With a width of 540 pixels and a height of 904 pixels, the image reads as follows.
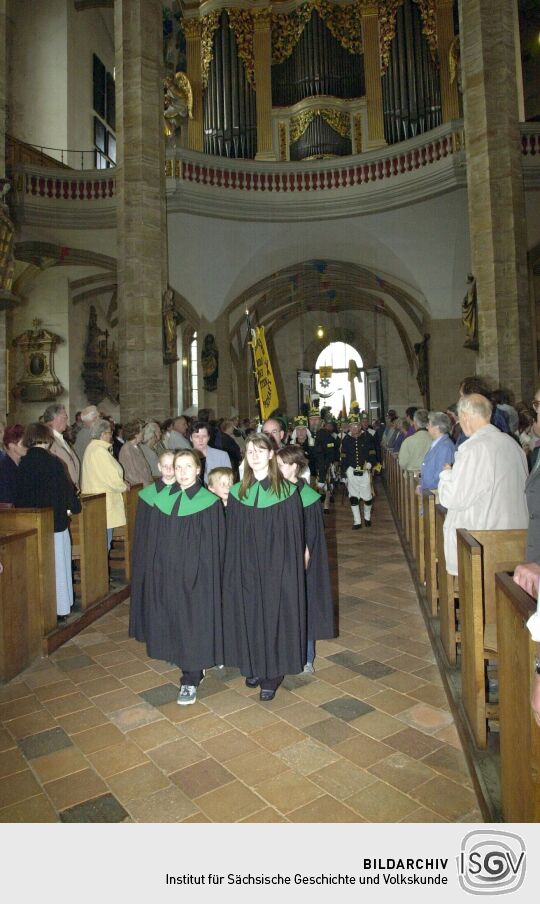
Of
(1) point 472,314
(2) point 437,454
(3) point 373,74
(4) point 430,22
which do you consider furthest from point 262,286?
(2) point 437,454

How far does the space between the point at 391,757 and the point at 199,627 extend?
3.79 ft

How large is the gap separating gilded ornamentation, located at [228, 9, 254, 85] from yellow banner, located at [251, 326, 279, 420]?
10698 mm

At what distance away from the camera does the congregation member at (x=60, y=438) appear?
16.3 feet

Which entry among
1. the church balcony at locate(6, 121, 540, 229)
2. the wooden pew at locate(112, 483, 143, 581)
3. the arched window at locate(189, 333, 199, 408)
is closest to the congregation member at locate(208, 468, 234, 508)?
the wooden pew at locate(112, 483, 143, 581)

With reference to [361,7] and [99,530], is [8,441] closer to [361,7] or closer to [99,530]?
[99,530]

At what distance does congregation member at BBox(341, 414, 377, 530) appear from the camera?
8695 mm

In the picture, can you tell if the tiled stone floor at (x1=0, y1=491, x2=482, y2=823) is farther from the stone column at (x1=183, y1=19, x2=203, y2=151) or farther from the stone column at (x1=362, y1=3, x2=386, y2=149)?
the stone column at (x1=183, y1=19, x2=203, y2=151)

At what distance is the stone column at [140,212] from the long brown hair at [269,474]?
7.21 meters

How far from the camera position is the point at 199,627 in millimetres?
3330

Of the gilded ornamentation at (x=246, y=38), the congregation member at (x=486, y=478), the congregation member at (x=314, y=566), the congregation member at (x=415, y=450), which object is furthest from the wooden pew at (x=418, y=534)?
the gilded ornamentation at (x=246, y=38)

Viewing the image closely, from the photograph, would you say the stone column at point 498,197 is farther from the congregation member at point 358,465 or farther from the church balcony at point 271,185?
the church balcony at point 271,185

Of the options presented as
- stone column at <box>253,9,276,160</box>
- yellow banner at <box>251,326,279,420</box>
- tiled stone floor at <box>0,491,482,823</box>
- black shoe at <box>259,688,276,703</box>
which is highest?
stone column at <box>253,9,276,160</box>

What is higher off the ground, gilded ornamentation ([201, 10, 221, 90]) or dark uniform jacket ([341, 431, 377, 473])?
gilded ornamentation ([201, 10, 221, 90])
